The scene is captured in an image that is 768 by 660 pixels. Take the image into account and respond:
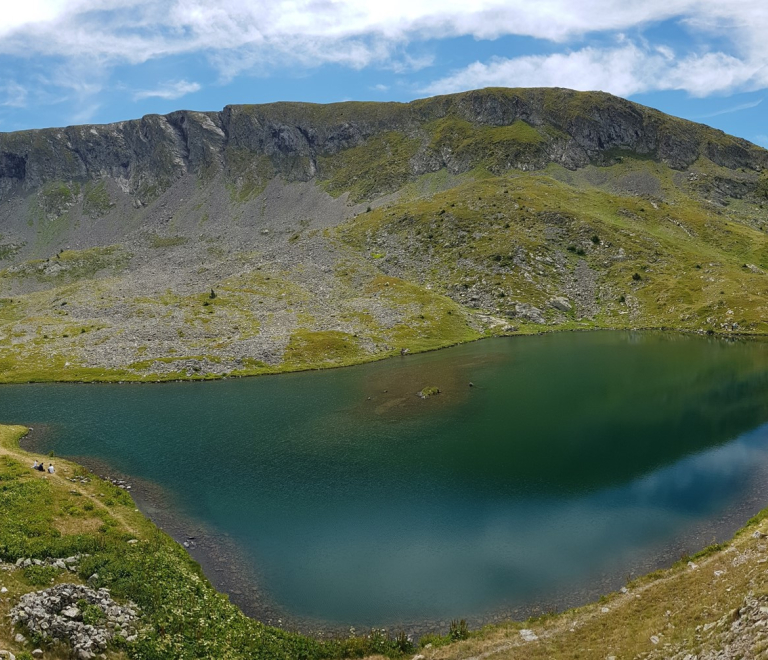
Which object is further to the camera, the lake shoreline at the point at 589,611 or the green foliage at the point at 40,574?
the green foliage at the point at 40,574

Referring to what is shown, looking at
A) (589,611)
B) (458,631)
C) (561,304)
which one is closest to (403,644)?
(458,631)

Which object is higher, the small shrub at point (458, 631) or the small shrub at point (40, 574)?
the small shrub at point (40, 574)

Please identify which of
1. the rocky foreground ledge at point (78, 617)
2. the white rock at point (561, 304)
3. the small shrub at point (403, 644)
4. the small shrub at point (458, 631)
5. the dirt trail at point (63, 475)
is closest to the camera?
the rocky foreground ledge at point (78, 617)

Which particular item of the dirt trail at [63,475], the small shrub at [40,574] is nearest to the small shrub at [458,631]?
the small shrub at [40,574]

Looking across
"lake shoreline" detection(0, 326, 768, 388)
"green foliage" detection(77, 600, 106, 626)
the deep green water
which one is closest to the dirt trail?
the deep green water

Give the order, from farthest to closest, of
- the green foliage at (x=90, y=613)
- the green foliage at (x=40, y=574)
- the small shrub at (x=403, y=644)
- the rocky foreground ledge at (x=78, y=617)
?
the green foliage at (x=40, y=574)
the small shrub at (x=403, y=644)
the green foliage at (x=90, y=613)
the rocky foreground ledge at (x=78, y=617)

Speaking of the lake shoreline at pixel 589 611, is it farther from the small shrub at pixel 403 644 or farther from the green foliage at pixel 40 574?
the green foliage at pixel 40 574

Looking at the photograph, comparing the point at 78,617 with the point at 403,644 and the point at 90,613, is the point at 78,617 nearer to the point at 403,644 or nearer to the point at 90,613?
the point at 90,613

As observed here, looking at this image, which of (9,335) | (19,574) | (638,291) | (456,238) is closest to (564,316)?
(638,291)

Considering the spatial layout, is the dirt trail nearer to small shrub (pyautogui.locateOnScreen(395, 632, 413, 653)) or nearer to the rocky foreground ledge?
the rocky foreground ledge

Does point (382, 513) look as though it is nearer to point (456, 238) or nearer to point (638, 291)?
point (638, 291)
